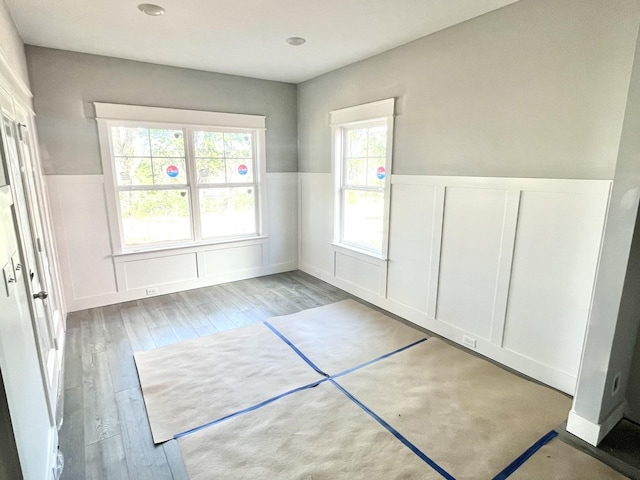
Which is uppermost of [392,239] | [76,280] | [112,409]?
[392,239]

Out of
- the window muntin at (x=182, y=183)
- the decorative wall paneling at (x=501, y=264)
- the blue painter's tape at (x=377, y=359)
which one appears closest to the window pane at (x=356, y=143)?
the decorative wall paneling at (x=501, y=264)

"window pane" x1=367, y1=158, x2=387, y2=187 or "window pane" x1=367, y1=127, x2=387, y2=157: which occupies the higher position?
"window pane" x1=367, y1=127, x2=387, y2=157

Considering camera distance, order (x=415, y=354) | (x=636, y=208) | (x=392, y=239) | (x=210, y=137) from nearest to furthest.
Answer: (x=636, y=208) → (x=415, y=354) → (x=392, y=239) → (x=210, y=137)

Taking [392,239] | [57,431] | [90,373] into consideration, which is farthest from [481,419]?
[90,373]

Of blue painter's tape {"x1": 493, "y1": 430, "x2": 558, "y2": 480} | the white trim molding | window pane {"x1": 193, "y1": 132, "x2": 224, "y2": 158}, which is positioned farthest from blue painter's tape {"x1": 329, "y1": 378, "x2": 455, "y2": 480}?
the white trim molding

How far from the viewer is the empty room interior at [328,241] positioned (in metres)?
1.87

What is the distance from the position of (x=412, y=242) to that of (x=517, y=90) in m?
1.51

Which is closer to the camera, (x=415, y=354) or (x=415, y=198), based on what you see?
(x=415, y=354)

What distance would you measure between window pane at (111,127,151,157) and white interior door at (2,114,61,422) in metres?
1.27

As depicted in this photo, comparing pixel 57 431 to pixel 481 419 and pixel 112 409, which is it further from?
pixel 481 419

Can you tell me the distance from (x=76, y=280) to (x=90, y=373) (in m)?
1.49

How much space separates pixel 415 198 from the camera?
10.9 feet

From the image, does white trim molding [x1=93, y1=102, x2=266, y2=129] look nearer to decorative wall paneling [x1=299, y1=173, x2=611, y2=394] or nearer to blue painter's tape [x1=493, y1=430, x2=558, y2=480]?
decorative wall paneling [x1=299, y1=173, x2=611, y2=394]

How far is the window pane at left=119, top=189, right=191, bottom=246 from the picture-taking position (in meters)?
3.96
